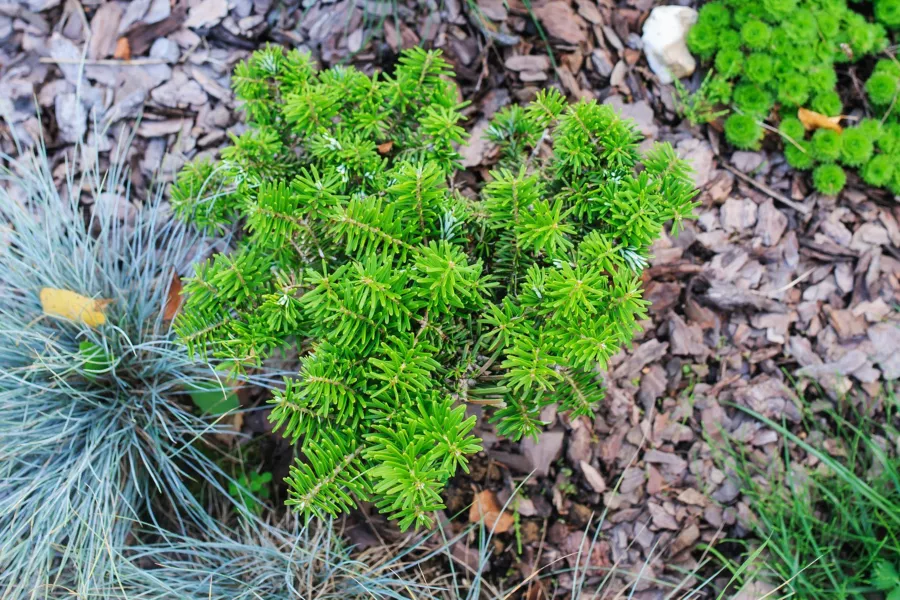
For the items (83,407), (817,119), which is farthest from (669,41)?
(83,407)

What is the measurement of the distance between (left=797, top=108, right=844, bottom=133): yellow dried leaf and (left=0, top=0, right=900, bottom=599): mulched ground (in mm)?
180

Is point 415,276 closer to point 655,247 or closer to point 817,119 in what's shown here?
point 655,247

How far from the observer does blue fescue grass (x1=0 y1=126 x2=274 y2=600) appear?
2.38 meters

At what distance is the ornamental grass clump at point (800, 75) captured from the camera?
2.90 meters

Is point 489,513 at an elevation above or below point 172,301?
below

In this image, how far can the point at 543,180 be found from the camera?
7.34 feet

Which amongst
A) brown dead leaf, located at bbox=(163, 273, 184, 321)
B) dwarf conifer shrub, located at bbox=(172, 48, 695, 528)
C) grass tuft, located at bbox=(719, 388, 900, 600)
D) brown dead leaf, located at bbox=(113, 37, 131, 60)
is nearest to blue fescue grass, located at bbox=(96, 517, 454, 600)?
dwarf conifer shrub, located at bbox=(172, 48, 695, 528)

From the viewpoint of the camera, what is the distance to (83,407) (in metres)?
2.60

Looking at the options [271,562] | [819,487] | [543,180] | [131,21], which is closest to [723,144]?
[543,180]

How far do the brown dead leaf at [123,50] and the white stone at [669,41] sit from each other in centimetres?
232

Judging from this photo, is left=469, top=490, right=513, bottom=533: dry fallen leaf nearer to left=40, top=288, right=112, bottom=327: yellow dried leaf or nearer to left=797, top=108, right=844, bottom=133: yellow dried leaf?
left=40, top=288, right=112, bottom=327: yellow dried leaf

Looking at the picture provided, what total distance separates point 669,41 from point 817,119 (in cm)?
71

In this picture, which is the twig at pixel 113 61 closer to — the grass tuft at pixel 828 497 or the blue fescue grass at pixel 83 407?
the blue fescue grass at pixel 83 407

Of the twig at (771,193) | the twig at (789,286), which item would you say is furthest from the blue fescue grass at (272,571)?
the twig at (771,193)
